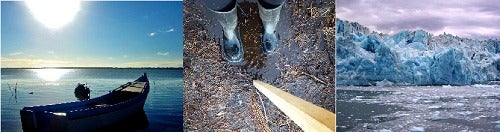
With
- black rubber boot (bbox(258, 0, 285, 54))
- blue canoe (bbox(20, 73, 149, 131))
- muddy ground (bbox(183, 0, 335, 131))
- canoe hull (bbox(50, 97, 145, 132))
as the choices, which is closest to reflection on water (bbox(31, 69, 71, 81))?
blue canoe (bbox(20, 73, 149, 131))

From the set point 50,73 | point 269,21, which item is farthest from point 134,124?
point 269,21

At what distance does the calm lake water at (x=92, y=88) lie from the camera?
308 cm

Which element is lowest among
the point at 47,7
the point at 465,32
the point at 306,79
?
the point at 306,79

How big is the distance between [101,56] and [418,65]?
6.41 ft

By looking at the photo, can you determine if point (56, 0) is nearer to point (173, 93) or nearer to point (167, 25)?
point (167, 25)

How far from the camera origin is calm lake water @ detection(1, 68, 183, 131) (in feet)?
10.1

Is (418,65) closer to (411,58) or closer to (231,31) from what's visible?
(411,58)

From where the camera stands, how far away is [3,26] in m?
3.17

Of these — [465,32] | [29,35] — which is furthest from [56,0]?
[465,32]

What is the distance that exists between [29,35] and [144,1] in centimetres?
77

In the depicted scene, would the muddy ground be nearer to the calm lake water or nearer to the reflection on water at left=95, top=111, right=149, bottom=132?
the calm lake water

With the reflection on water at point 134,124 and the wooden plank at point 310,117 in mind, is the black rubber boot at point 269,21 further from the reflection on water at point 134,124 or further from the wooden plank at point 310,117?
the wooden plank at point 310,117

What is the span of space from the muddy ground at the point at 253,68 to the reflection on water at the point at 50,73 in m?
0.78

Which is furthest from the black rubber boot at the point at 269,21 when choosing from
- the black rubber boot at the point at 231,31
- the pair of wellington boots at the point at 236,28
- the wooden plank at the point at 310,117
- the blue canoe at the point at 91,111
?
the wooden plank at the point at 310,117
